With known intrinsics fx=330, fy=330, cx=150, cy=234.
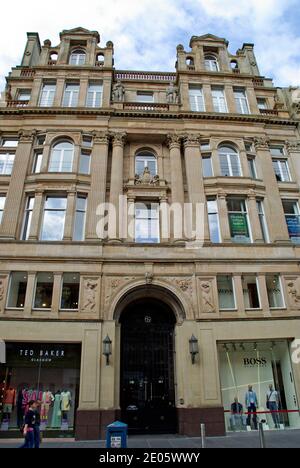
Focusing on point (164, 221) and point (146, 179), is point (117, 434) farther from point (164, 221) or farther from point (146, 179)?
point (146, 179)

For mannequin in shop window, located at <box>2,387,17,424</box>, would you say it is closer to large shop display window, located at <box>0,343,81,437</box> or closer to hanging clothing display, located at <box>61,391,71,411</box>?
large shop display window, located at <box>0,343,81,437</box>

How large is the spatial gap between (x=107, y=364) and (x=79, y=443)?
3462 mm

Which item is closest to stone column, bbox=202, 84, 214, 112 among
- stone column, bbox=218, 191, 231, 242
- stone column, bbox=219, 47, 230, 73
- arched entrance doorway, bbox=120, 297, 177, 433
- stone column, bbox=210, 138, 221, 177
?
stone column, bbox=219, 47, 230, 73

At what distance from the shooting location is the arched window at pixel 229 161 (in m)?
22.4

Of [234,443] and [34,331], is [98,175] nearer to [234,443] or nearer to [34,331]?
[34,331]

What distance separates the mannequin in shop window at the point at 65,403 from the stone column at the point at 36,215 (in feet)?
27.7

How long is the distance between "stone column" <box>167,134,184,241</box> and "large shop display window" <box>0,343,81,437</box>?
28.3ft

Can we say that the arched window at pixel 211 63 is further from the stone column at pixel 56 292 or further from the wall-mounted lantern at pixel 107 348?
the wall-mounted lantern at pixel 107 348

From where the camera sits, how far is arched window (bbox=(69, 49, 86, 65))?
88.2 ft

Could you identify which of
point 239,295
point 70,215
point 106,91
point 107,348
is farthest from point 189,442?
point 106,91


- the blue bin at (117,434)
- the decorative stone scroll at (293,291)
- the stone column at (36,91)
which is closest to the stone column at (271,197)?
the decorative stone scroll at (293,291)

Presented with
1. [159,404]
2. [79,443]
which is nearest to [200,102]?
[159,404]

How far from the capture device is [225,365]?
17.5m

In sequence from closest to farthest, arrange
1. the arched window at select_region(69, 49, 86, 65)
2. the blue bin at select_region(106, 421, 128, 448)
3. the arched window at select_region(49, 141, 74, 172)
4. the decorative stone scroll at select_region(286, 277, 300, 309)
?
1. the blue bin at select_region(106, 421, 128, 448)
2. the decorative stone scroll at select_region(286, 277, 300, 309)
3. the arched window at select_region(49, 141, 74, 172)
4. the arched window at select_region(69, 49, 86, 65)
